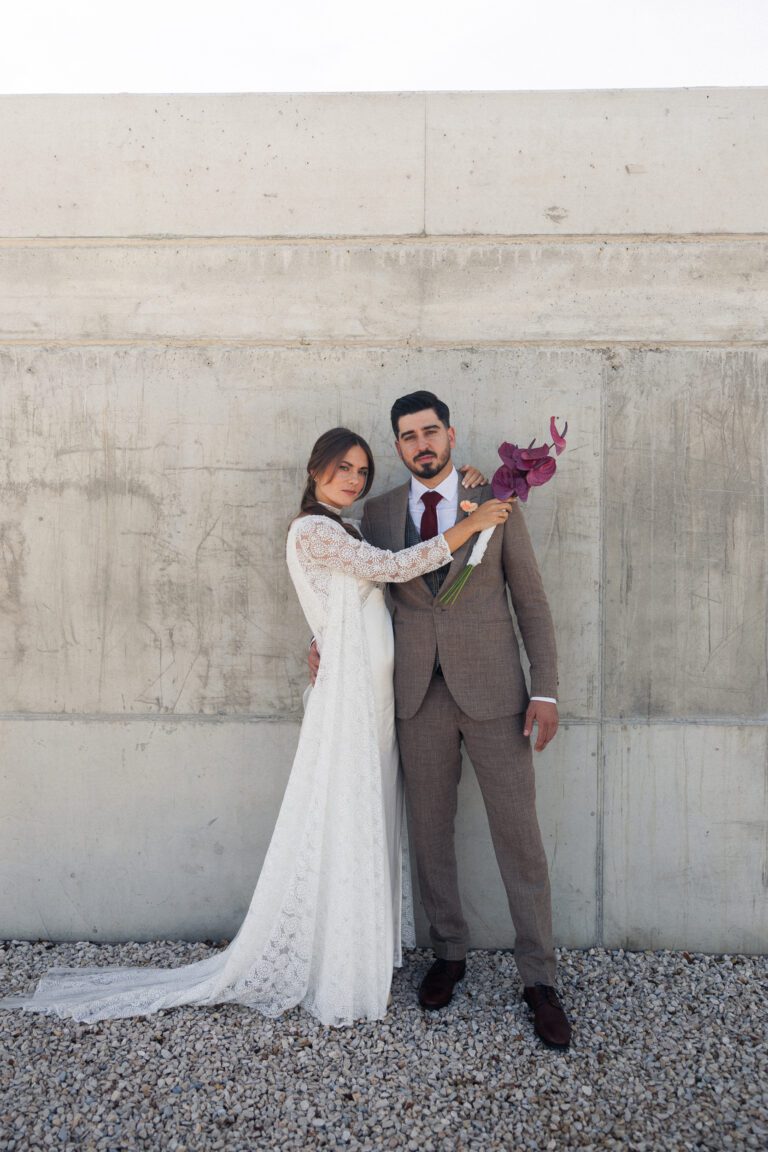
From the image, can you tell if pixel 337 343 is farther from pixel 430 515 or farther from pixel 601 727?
pixel 601 727

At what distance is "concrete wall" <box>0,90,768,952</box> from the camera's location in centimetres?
328

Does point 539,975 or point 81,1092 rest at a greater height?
point 539,975

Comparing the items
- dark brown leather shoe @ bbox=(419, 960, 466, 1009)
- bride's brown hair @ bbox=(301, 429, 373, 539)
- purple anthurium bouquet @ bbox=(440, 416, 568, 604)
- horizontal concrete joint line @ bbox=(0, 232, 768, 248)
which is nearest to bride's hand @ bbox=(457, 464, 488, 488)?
purple anthurium bouquet @ bbox=(440, 416, 568, 604)

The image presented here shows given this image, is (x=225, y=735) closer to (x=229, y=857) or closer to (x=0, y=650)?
(x=229, y=857)

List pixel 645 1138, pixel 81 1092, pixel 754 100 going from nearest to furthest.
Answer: pixel 645 1138
pixel 81 1092
pixel 754 100

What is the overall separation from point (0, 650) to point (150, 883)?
43.9 inches

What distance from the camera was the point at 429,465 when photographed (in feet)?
9.38

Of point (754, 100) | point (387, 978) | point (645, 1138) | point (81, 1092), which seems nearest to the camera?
point (645, 1138)

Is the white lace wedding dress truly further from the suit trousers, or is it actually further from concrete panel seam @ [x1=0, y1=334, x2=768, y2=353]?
concrete panel seam @ [x1=0, y1=334, x2=768, y2=353]

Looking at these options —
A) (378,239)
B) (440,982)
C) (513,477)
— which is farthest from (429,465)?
(440,982)

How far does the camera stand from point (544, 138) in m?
3.27

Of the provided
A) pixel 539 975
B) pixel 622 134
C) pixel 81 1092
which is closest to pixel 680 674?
pixel 539 975

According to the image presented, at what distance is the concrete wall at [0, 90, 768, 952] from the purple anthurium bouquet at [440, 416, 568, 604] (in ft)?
2.09

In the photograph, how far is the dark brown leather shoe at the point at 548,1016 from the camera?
2666 mm
